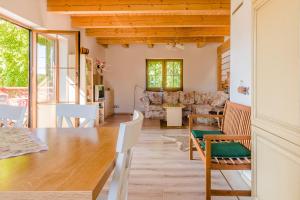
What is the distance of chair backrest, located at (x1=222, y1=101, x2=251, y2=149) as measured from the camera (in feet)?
9.52

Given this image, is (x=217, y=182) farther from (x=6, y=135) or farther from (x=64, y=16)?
(x=64, y=16)

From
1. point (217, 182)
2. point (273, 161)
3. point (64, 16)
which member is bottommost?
point (217, 182)

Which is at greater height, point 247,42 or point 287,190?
point 247,42

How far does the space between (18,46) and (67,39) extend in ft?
2.97

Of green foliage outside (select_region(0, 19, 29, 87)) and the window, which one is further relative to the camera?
the window

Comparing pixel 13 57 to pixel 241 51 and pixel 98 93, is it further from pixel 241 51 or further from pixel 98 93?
pixel 241 51

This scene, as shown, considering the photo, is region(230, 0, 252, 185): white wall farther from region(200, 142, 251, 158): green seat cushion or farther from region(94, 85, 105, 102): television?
region(94, 85, 105, 102): television

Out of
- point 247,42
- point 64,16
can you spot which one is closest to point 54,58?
point 64,16

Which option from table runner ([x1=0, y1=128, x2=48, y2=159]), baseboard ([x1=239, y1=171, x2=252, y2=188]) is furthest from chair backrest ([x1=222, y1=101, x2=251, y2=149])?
table runner ([x1=0, y1=128, x2=48, y2=159])

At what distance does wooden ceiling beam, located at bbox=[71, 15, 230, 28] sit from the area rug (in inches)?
92.7

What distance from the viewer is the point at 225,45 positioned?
8.42m

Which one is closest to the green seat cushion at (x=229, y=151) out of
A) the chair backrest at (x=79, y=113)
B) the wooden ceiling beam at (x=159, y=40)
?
the chair backrest at (x=79, y=113)

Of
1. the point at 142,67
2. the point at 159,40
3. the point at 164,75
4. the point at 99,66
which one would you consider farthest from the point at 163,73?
the point at 99,66

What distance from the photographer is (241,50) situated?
3.47 m
